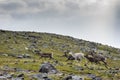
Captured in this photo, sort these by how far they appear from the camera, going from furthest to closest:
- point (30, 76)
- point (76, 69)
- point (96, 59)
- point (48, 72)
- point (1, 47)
Answer: point (1, 47) < point (96, 59) < point (76, 69) < point (48, 72) < point (30, 76)

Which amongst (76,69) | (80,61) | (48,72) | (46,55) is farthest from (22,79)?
(46,55)

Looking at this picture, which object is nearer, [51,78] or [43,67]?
[51,78]

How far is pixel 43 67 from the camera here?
7744cm

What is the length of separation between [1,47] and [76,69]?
9685 cm

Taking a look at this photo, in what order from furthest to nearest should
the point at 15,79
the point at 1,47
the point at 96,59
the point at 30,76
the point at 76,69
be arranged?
the point at 1,47, the point at 96,59, the point at 76,69, the point at 30,76, the point at 15,79

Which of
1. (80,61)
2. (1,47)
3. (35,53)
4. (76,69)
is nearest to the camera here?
(76,69)

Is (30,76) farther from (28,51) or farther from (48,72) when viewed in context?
(28,51)

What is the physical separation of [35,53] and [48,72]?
92912 mm

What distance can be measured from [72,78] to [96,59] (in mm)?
47697

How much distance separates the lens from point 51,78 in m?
65.3

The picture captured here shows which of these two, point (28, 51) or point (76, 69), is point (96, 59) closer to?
point (76, 69)

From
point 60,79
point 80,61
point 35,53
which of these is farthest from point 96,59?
point 35,53

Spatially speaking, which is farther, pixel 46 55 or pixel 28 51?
pixel 28 51

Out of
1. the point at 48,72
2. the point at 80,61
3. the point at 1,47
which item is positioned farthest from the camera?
the point at 1,47
